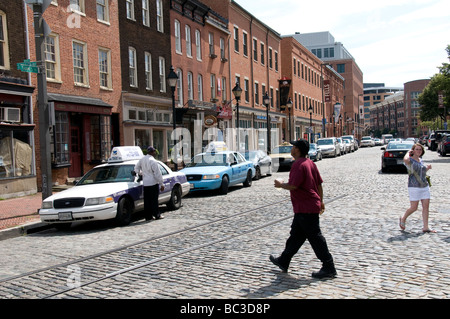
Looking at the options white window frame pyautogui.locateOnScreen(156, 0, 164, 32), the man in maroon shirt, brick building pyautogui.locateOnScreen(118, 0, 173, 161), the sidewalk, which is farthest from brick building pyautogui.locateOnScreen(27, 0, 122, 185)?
the man in maroon shirt

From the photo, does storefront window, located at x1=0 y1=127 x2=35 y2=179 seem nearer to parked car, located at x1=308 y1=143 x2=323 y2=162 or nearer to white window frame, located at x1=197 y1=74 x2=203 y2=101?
white window frame, located at x1=197 y1=74 x2=203 y2=101

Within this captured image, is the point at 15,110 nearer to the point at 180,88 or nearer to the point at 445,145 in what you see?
the point at 180,88

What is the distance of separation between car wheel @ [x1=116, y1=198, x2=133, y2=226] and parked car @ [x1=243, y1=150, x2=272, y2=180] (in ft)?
35.9

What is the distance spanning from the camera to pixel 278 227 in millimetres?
9516

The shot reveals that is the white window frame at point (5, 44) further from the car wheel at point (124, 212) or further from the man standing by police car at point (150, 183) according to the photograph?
the car wheel at point (124, 212)

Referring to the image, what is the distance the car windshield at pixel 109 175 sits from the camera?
1159 cm

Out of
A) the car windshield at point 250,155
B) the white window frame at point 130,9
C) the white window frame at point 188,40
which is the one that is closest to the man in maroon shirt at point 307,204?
the car windshield at point 250,155

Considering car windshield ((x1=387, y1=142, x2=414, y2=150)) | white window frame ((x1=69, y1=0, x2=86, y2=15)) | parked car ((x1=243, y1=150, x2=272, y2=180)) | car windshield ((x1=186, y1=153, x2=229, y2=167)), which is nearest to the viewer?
car windshield ((x1=186, y1=153, x2=229, y2=167))

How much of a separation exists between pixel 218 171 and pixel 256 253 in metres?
8.76

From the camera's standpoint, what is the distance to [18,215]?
40.2 ft

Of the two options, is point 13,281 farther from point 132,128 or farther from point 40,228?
point 132,128

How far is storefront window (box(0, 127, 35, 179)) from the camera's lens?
16.3 meters

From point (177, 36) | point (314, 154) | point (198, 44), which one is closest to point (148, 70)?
point (177, 36)

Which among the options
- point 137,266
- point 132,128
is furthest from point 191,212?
point 132,128
